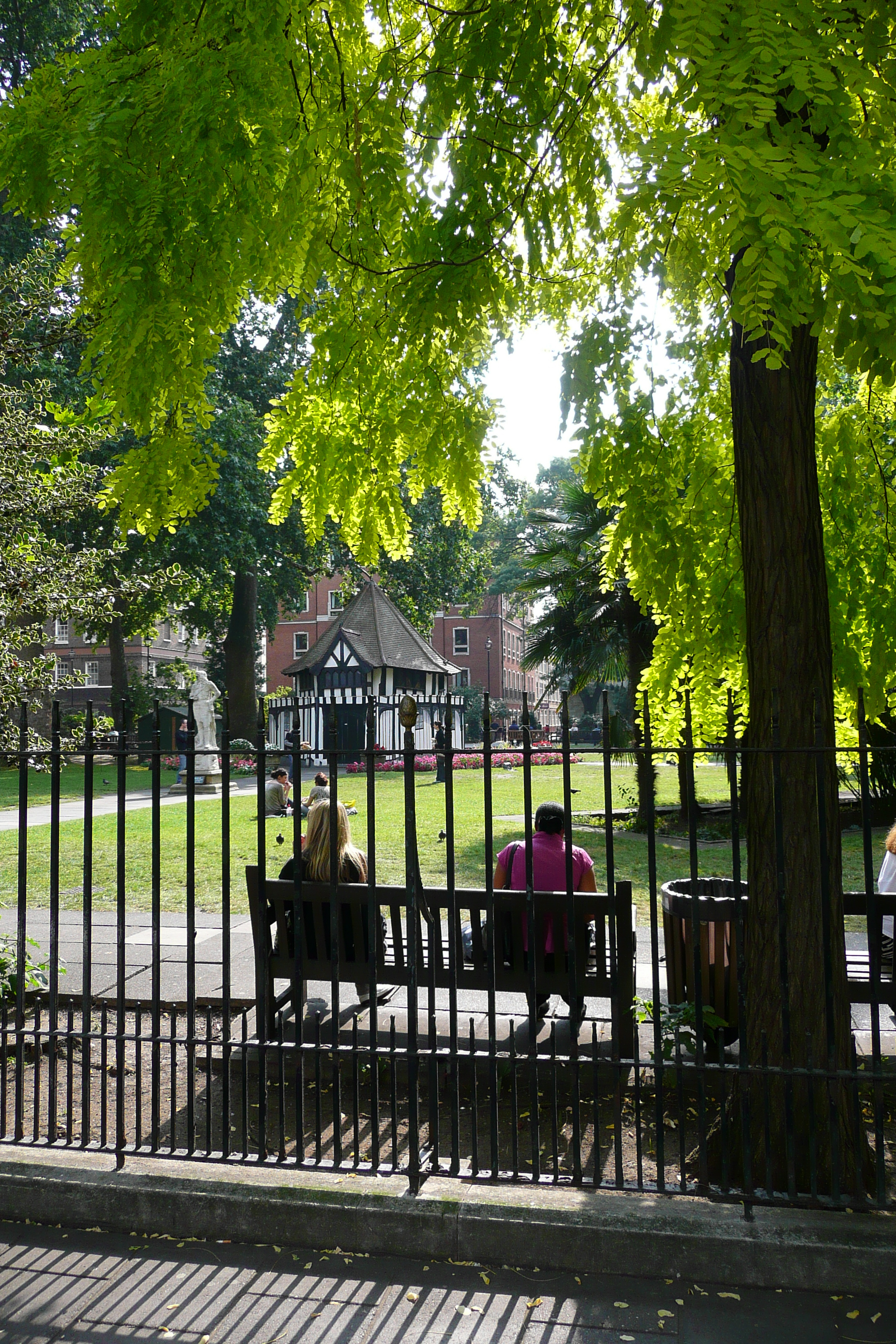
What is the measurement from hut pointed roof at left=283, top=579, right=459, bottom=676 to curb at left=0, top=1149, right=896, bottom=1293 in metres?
37.2

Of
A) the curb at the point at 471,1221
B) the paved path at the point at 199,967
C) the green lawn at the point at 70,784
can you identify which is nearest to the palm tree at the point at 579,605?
the paved path at the point at 199,967

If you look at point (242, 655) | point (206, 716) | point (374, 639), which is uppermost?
point (374, 639)

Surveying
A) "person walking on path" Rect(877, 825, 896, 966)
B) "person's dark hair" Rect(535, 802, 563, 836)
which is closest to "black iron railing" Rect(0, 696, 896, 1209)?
"person walking on path" Rect(877, 825, 896, 966)

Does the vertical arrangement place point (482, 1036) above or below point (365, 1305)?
above

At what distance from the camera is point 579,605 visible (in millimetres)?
16734

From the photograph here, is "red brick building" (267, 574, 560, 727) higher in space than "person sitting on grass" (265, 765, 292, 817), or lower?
higher

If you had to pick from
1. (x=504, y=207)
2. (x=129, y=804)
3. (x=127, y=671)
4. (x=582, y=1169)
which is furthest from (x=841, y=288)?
(x=127, y=671)

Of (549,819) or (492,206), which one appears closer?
(492,206)

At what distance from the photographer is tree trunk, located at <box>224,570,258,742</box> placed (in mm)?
37344

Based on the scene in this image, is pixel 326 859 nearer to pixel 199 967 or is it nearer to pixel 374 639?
pixel 199 967

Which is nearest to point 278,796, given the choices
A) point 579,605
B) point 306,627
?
point 579,605

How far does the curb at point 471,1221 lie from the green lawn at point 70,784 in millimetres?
16229

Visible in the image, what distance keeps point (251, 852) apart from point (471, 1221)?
10.4 m

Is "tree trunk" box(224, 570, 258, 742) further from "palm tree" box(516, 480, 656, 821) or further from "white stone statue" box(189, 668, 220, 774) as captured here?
"palm tree" box(516, 480, 656, 821)
